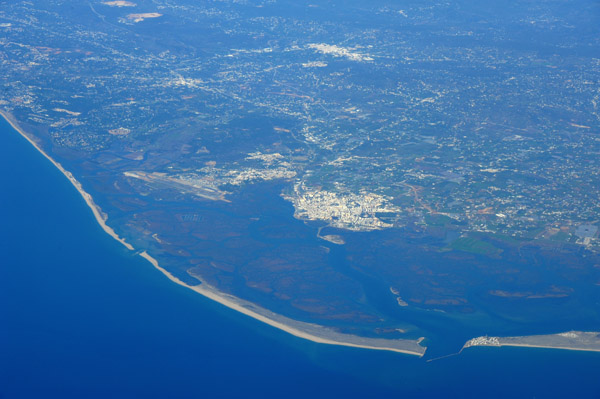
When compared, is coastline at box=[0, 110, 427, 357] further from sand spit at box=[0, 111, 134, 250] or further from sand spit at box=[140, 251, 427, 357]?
sand spit at box=[0, 111, 134, 250]

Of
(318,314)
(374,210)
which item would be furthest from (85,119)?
(318,314)

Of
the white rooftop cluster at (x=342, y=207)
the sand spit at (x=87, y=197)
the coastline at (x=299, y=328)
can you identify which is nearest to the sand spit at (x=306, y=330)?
the coastline at (x=299, y=328)

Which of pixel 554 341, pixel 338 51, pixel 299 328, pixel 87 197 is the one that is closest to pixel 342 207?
pixel 299 328

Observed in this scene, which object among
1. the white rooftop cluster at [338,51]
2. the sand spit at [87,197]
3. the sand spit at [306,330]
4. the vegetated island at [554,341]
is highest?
the white rooftop cluster at [338,51]

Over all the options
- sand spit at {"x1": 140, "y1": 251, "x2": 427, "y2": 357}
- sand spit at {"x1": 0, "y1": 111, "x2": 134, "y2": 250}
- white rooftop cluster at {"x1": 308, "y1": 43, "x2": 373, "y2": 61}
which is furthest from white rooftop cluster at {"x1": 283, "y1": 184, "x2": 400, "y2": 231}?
white rooftop cluster at {"x1": 308, "y1": 43, "x2": 373, "y2": 61}

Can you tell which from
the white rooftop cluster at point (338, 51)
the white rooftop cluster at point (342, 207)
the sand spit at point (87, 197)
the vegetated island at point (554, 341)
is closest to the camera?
the vegetated island at point (554, 341)

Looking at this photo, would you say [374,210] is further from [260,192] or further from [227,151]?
[227,151]

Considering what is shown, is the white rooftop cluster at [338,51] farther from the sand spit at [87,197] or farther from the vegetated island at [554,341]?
the vegetated island at [554,341]

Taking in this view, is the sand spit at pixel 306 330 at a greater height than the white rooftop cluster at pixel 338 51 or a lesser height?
lesser
